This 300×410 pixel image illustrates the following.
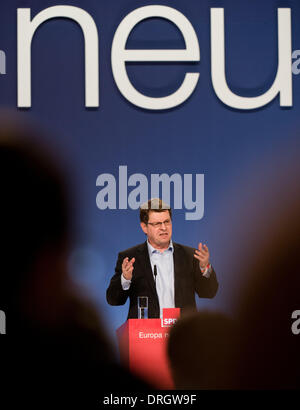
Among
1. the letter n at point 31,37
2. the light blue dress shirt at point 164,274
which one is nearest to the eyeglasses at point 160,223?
the light blue dress shirt at point 164,274

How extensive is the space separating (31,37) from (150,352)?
2.48 meters

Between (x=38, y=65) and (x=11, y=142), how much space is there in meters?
0.61

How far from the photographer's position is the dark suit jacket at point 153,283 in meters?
3.80

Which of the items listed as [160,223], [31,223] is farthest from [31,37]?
[160,223]

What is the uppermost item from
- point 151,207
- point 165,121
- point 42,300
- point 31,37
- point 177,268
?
point 31,37

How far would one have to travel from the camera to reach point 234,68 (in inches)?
153

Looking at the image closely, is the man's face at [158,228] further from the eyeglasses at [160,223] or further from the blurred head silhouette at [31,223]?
the blurred head silhouette at [31,223]

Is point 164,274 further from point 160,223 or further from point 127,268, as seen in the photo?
point 160,223

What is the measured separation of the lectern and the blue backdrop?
436 millimetres

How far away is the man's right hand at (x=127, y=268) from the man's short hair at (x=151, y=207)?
32 cm

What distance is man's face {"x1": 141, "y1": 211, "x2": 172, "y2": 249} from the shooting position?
3.87 meters

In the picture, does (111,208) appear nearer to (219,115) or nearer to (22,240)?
(22,240)

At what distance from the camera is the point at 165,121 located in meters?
3.88
